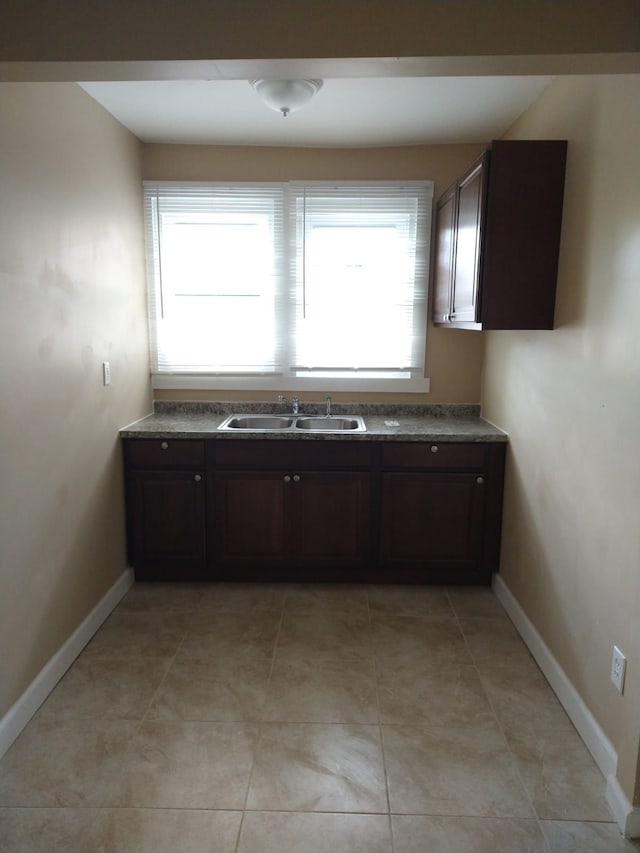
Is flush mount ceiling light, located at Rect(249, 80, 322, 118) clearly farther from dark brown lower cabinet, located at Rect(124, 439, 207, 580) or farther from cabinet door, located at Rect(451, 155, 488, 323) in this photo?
dark brown lower cabinet, located at Rect(124, 439, 207, 580)

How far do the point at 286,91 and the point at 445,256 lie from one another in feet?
3.87

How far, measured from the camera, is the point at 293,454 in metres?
2.95

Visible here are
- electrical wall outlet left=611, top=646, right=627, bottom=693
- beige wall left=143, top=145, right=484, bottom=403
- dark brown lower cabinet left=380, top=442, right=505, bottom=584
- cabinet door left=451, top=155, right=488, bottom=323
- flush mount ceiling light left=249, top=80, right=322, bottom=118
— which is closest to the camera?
electrical wall outlet left=611, top=646, right=627, bottom=693

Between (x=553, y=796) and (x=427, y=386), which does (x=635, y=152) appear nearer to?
(x=427, y=386)

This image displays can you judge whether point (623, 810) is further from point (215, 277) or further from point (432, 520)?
point (215, 277)

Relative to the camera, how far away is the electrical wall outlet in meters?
1.68

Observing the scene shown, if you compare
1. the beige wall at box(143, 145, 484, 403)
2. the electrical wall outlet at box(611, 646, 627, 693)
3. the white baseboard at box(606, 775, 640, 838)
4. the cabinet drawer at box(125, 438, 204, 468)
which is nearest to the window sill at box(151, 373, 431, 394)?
the cabinet drawer at box(125, 438, 204, 468)

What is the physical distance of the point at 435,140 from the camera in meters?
3.11

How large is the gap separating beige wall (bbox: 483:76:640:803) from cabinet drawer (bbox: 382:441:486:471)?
316mm

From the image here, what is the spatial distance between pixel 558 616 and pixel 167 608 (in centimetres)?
188

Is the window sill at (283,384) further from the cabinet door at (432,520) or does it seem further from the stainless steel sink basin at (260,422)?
the cabinet door at (432,520)

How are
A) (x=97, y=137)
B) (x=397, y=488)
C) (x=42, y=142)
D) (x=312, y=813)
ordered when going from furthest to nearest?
(x=397, y=488), (x=97, y=137), (x=42, y=142), (x=312, y=813)

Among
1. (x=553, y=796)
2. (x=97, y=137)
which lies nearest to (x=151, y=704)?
(x=553, y=796)

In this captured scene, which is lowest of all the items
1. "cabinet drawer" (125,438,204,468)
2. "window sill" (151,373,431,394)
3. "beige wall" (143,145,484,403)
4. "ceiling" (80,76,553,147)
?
"cabinet drawer" (125,438,204,468)
